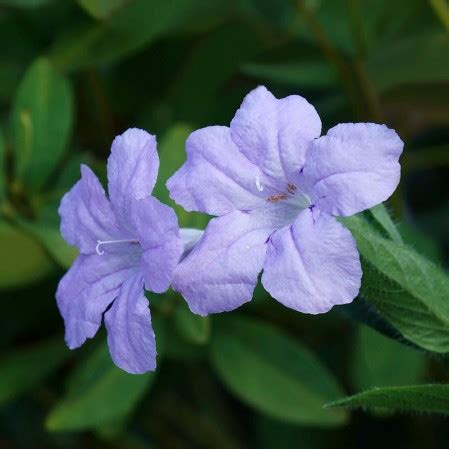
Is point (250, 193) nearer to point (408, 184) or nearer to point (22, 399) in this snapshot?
point (22, 399)

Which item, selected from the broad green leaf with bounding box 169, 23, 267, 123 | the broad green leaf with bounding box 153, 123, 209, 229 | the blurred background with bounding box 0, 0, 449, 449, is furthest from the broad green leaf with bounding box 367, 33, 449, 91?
the broad green leaf with bounding box 153, 123, 209, 229

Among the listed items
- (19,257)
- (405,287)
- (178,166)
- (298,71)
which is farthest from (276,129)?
(298,71)

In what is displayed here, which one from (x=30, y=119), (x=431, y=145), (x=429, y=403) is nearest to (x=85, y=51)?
(x=30, y=119)

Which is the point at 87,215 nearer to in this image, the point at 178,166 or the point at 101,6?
the point at 178,166

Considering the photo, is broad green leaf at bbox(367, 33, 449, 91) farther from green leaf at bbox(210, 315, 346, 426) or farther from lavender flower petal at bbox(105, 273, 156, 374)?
lavender flower petal at bbox(105, 273, 156, 374)

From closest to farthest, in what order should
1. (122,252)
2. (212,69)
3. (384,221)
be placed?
1. (384,221)
2. (122,252)
3. (212,69)

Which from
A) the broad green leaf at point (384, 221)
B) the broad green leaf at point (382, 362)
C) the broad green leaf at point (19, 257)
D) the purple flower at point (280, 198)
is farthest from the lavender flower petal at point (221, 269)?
the broad green leaf at point (382, 362)

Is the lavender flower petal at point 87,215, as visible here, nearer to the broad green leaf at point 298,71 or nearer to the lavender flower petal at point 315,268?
the lavender flower petal at point 315,268
